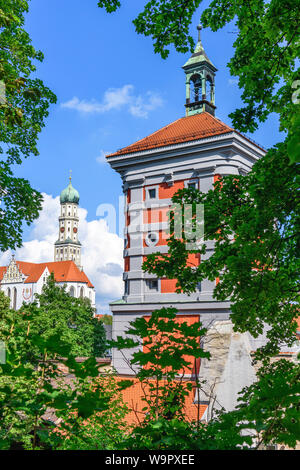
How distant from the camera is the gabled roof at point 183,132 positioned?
19.9 m

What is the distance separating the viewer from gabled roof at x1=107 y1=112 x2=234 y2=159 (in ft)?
65.4

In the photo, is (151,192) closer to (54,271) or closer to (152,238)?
(152,238)

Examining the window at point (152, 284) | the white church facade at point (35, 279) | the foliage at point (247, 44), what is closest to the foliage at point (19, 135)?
the foliage at point (247, 44)

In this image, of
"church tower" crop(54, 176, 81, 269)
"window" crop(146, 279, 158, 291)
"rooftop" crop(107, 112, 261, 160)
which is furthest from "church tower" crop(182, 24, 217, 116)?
"church tower" crop(54, 176, 81, 269)

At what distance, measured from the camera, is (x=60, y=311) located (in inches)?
1559

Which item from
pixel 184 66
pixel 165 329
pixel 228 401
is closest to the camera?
pixel 165 329

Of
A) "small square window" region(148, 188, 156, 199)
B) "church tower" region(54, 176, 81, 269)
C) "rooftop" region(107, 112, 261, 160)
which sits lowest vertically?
"small square window" region(148, 188, 156, 199)

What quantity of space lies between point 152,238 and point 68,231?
440ft

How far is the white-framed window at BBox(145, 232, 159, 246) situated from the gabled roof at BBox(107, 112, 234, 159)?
4.72 metres

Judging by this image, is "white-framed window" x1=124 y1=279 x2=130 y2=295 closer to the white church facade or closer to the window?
the window

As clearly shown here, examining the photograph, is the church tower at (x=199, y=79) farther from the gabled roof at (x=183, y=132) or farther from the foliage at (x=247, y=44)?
the foliage at (x=247, y=44)
